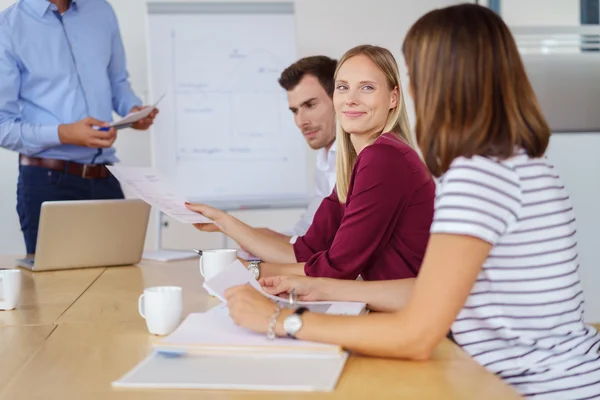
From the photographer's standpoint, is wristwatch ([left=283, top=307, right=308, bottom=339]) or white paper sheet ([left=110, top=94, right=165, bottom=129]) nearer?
wristwatch ([left=283, top=307, right=308, bottom=339])

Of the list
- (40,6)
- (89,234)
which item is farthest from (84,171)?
(89,234)

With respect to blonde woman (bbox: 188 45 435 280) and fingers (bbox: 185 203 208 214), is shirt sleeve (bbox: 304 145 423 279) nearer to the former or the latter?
blonde woman (bbox: 188 45 435 280)

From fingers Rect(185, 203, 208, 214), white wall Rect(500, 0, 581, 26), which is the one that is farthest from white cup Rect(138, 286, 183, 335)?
white wall Rect(500, 0, 581, 26)

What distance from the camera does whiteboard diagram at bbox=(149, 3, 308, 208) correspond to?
3.65 metres

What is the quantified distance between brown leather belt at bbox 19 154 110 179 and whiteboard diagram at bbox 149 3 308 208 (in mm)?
767

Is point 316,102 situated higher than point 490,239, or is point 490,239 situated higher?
point 316,102

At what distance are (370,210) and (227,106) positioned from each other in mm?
2176

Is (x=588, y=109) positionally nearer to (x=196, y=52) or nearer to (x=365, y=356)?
(x=196, y=52)

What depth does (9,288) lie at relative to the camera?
1.56 metres

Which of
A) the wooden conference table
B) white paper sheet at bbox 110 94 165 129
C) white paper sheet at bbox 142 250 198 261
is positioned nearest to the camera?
the wooden conference table

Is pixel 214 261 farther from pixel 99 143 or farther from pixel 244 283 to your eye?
pixel 99 143

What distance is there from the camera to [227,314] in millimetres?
1305

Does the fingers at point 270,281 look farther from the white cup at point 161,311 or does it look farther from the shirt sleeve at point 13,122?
the shirt sleeve at point 13,122

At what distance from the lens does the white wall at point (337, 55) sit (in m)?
3.84
